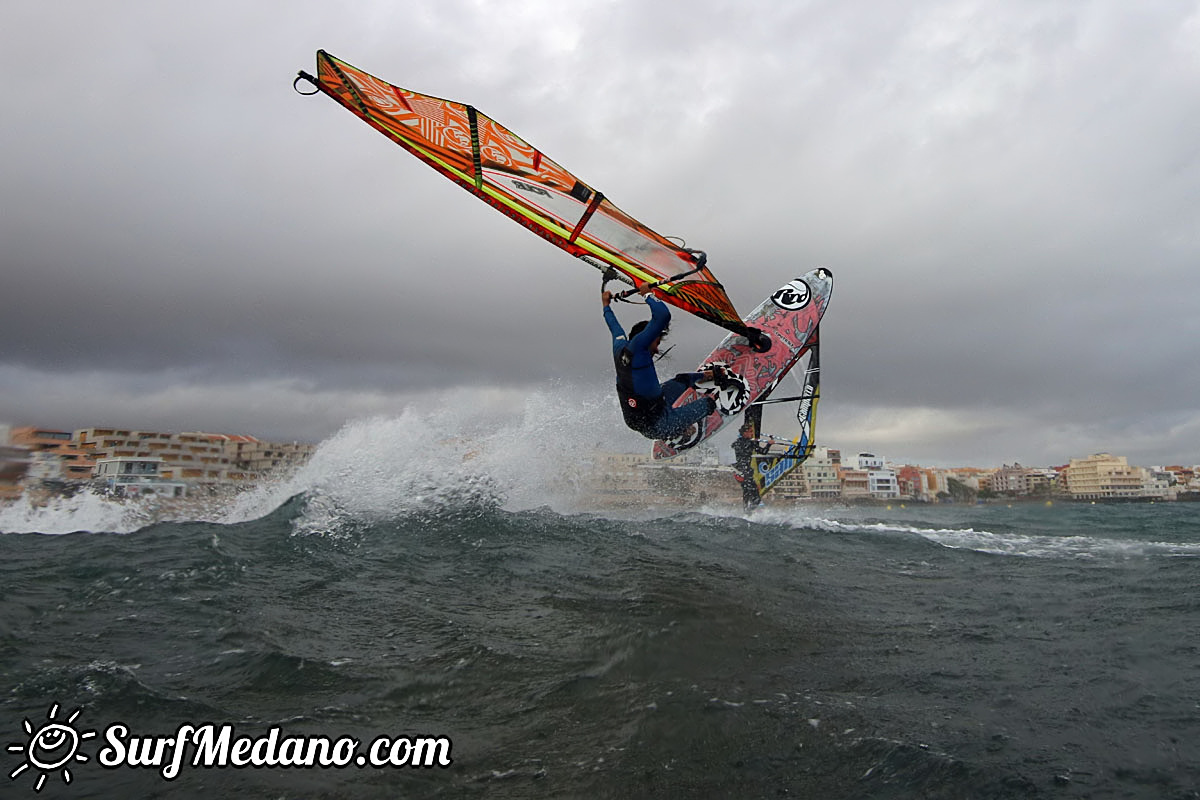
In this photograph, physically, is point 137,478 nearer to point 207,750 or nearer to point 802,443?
point 207,750

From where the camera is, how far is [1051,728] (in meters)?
2.83

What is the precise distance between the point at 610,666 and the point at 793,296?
35.7 feet

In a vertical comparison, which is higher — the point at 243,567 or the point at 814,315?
the point at 814,315

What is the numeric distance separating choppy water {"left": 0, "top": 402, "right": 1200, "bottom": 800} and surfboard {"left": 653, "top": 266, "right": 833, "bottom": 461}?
162 inches

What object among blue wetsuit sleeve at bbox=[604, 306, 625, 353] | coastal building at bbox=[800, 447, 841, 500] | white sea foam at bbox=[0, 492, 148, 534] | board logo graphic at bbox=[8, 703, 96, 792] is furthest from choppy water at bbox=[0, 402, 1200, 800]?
coastal building at bbox=[800, 447, 841, 500]

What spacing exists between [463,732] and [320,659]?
130cm

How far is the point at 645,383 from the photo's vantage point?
23.1ft

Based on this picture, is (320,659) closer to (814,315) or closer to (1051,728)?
(1051,728)

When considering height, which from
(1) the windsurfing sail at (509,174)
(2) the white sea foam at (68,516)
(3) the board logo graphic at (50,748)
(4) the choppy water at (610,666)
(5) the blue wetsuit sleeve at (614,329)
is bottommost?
(3) the board logo graphic at (50,748)

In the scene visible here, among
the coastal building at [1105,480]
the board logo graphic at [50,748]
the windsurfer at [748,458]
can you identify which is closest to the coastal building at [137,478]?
the board logo graphic at [50,748]

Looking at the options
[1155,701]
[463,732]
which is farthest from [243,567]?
[1155,701]

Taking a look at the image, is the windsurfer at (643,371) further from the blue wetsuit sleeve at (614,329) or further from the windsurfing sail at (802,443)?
the windsurfing sail at (802,443)

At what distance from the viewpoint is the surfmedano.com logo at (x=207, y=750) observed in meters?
2.51

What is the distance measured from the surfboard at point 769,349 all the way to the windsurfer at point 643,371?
2867 millimetres
